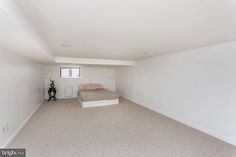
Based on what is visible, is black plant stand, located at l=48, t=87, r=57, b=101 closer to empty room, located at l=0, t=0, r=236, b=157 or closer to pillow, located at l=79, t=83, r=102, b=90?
pillow, located at l=79, t=83, r=102, b=90

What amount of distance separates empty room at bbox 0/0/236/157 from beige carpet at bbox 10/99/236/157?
0.02 m

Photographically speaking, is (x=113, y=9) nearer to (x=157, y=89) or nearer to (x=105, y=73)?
(x=157, y=89)

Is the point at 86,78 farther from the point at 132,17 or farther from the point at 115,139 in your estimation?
the point at 132,17

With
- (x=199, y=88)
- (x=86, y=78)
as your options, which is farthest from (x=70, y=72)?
(x=199, y=88)

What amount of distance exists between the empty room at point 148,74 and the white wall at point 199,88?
0.8 inches

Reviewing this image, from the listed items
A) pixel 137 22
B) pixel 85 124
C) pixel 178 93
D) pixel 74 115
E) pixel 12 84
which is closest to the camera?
pixel 137 22

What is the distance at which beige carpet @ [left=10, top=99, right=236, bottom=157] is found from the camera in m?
2.20

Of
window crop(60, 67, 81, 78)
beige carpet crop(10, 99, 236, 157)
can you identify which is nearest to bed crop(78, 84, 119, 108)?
beige carpet crop(10, 99, 236, 157)

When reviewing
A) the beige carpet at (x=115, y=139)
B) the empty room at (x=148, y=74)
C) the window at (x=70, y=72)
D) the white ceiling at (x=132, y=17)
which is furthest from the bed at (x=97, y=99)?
the white ceiling at (x=132, y=17)

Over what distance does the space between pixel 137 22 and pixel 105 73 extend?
240 inches

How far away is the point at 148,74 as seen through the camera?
4949mm

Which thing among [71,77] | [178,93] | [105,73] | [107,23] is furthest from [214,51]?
[71,77]

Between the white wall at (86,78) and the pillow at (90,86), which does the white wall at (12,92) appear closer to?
the white wall at (86,78)

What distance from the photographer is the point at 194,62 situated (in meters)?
3.20
